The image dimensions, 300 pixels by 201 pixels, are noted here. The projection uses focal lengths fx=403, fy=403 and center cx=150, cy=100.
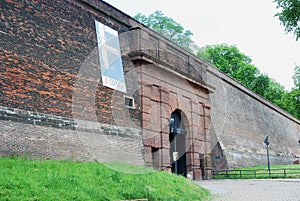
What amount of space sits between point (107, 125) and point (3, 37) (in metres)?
4.99

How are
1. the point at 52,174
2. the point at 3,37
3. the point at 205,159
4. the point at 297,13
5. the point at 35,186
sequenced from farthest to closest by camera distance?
the point at 205,159
the point at 297,13
the point at 3,37
the point at 52,174
the point at 35,186

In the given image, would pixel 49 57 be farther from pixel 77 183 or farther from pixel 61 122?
pixel 77 183

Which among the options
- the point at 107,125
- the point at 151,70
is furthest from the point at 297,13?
the point at 107,125

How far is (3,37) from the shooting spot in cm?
1160

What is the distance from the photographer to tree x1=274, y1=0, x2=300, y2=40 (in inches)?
579

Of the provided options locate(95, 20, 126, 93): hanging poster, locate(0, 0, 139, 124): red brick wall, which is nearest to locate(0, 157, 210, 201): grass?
locate(0, 0, 139, 124): red brick wall

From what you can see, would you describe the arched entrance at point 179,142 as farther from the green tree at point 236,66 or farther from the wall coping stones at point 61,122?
the green tree at point 236,66

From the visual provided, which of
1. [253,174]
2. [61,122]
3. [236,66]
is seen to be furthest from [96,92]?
[236,66]

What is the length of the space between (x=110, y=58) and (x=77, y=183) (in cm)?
744

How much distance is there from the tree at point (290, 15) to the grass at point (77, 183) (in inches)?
283

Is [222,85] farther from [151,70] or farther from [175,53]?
[151,70]

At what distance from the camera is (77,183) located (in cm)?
946

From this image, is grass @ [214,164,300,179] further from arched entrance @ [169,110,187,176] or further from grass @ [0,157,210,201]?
grass @ [0,157,210,201]

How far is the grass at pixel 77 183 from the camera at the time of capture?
26.6ft
